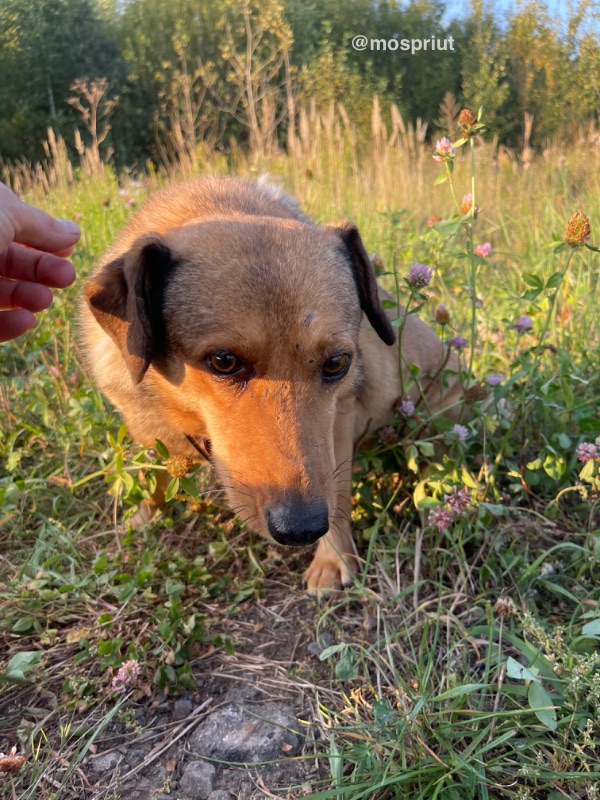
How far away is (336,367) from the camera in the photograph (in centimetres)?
221

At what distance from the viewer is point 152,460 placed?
2547 mm

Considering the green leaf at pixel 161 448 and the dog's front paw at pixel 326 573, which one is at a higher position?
the green leaf at pixel 161 448

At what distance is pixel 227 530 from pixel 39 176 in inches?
310

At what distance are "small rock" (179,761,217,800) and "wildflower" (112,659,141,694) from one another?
1.15ft

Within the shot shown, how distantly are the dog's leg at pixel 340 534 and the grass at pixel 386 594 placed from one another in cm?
14

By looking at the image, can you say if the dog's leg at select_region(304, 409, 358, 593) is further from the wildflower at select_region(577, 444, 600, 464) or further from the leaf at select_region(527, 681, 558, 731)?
the leaf at select_region(527, 681, 558, 731)

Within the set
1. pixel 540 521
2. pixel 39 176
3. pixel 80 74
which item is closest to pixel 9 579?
pixel 540 521

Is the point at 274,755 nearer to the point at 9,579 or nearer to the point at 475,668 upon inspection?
the point at 475,668

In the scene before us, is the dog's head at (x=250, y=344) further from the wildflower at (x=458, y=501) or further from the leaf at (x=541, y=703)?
the leaf at (x=541, y=703)

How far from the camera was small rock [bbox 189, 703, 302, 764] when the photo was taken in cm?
182

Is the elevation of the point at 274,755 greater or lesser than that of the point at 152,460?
lesser

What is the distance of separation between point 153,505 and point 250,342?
54.4 inches

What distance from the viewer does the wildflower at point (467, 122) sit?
2.21m

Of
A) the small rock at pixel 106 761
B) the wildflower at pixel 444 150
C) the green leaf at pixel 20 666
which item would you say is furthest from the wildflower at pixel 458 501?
the green leaf at pixel 20 666
